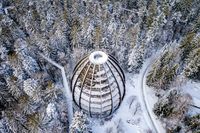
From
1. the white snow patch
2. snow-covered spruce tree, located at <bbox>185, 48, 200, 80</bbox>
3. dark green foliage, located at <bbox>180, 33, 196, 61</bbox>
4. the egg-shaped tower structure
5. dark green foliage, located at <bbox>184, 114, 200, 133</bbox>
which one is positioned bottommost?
dark green foliage, located at <bbox>184, 114, 200, 133</bbox>

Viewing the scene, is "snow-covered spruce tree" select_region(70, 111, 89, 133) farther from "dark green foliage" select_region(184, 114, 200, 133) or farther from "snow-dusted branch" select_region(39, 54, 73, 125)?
"dark green foliage" select_region(184, 114, 200, 133)

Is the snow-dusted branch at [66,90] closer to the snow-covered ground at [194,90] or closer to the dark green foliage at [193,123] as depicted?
the dark green foliage at [193,123]

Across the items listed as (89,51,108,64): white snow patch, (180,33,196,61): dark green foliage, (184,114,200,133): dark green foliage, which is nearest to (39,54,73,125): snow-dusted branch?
(89,51,108,64): white snow patch

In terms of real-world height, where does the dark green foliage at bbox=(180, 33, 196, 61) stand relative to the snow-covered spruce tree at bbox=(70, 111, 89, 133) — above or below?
above

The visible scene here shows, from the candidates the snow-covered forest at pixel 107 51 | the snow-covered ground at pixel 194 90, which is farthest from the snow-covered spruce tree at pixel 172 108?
the snow-covered ground at pixel 194 90

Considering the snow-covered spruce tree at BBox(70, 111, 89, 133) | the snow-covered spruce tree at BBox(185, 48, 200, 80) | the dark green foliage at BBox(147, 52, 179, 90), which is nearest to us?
the snow-covered spruce tree at BBox(70, 111, 89, 133)

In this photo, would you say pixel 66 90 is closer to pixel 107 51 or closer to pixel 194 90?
pixel 107 51
